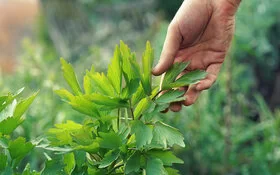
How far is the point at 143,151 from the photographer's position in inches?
39.8

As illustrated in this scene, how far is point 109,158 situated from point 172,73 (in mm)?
225

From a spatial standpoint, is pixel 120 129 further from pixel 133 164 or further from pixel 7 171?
pixel 7 171

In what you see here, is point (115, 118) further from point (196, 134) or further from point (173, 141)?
point (196, 134)

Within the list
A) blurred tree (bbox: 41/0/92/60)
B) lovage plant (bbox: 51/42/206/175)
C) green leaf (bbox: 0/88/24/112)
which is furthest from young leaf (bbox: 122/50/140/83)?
blurred tree (bbox: 41/0/92/60)

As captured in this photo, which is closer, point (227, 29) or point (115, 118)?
point (115, 118)

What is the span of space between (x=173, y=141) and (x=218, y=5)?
566 mm

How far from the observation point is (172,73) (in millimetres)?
1109

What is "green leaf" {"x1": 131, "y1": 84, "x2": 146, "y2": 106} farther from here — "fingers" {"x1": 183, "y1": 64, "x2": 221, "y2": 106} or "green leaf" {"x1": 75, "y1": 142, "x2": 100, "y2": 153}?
"fingers" {"x1": 183, "y1": 64, "x2": 221, "y2": 106}

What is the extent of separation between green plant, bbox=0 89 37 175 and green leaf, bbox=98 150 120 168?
14 cm

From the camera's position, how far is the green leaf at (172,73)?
108 cm

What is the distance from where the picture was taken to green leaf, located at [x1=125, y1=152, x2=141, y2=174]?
38.4 inches

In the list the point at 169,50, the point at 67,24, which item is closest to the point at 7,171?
the point at 169,50

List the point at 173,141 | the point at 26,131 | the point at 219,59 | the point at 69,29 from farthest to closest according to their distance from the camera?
the point at 69,29, the point at 26,131, the point at 219,59, the point at 173,141

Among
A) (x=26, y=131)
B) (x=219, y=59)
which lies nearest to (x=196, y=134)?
(x=26, y=131)
